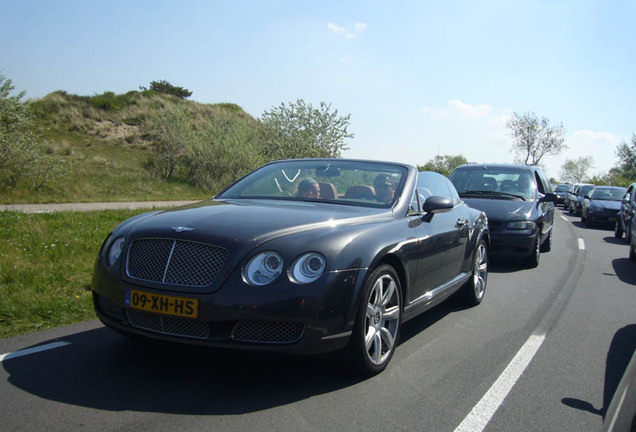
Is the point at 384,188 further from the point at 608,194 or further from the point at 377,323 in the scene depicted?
the point at 608,194

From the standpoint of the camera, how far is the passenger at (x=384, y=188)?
16.4 ft

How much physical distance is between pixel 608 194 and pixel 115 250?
73.4 ft

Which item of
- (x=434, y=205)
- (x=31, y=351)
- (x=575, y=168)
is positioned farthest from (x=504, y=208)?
(x=575, y=168)

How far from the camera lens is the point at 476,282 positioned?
6.72 m

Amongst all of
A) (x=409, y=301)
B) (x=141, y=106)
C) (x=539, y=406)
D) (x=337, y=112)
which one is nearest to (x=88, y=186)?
(x=337, y=112)

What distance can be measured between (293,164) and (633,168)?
203 ft

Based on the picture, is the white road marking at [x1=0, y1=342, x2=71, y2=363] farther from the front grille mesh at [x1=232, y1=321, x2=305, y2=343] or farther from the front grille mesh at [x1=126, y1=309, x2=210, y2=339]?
the front grille mesh at [x1=232, y1=321, x2=305, y2=343]

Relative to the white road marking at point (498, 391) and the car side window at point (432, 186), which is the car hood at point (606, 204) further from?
the white road marking at point (498, 391)

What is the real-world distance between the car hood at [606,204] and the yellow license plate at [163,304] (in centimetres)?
2036

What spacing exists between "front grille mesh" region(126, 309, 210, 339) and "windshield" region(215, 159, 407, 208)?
1754 mm

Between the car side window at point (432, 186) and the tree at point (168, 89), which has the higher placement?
the tree at point (168, 89)

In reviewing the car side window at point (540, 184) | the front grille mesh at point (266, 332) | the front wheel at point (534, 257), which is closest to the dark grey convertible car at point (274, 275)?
the front grille mesh at point (266, 332)

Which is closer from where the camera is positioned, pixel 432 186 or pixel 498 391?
pixel 498 391

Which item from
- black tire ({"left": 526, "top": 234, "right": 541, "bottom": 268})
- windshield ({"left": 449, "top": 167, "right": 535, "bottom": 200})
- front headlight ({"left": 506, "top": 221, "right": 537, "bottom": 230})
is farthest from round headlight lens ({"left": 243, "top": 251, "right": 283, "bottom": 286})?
windshield ({"left": 449, "top": 167, "right": 535, "bottom": 200})
